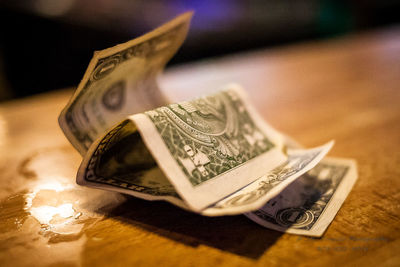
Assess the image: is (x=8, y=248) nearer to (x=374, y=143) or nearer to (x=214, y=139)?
(x=214, y=139)

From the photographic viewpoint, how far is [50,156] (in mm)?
649

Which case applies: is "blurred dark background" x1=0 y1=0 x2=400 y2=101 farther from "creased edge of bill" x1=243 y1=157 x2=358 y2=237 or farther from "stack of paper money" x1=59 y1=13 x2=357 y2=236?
"creased edge of bill" x1=243 y1=157 x2=358 y2=237

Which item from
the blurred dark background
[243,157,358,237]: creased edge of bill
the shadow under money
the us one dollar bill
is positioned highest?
the blurred dark background

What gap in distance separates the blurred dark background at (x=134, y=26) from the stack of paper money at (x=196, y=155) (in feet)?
6.34

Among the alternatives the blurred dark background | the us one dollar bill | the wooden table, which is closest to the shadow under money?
the wooden table

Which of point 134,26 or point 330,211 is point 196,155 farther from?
point 134,26

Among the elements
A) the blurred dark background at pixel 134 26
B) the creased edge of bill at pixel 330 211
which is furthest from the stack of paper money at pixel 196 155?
the blurred dark background at pixel 134 26

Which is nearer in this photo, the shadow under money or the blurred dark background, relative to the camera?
the shadow under money

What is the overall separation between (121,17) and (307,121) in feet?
10.3

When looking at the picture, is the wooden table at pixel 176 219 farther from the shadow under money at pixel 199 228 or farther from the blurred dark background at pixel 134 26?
the blurred dark background at pixel 134 26

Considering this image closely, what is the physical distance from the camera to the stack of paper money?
1.24 ft

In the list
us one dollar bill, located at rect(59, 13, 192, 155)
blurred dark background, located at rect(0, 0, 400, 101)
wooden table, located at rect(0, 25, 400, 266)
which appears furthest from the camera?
blurred dark background, located at rect(0, 0, 400, 101)

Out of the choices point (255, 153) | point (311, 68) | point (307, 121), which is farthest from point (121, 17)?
point (255, 153)

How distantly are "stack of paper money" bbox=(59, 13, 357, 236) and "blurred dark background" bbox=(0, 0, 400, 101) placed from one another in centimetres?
193
